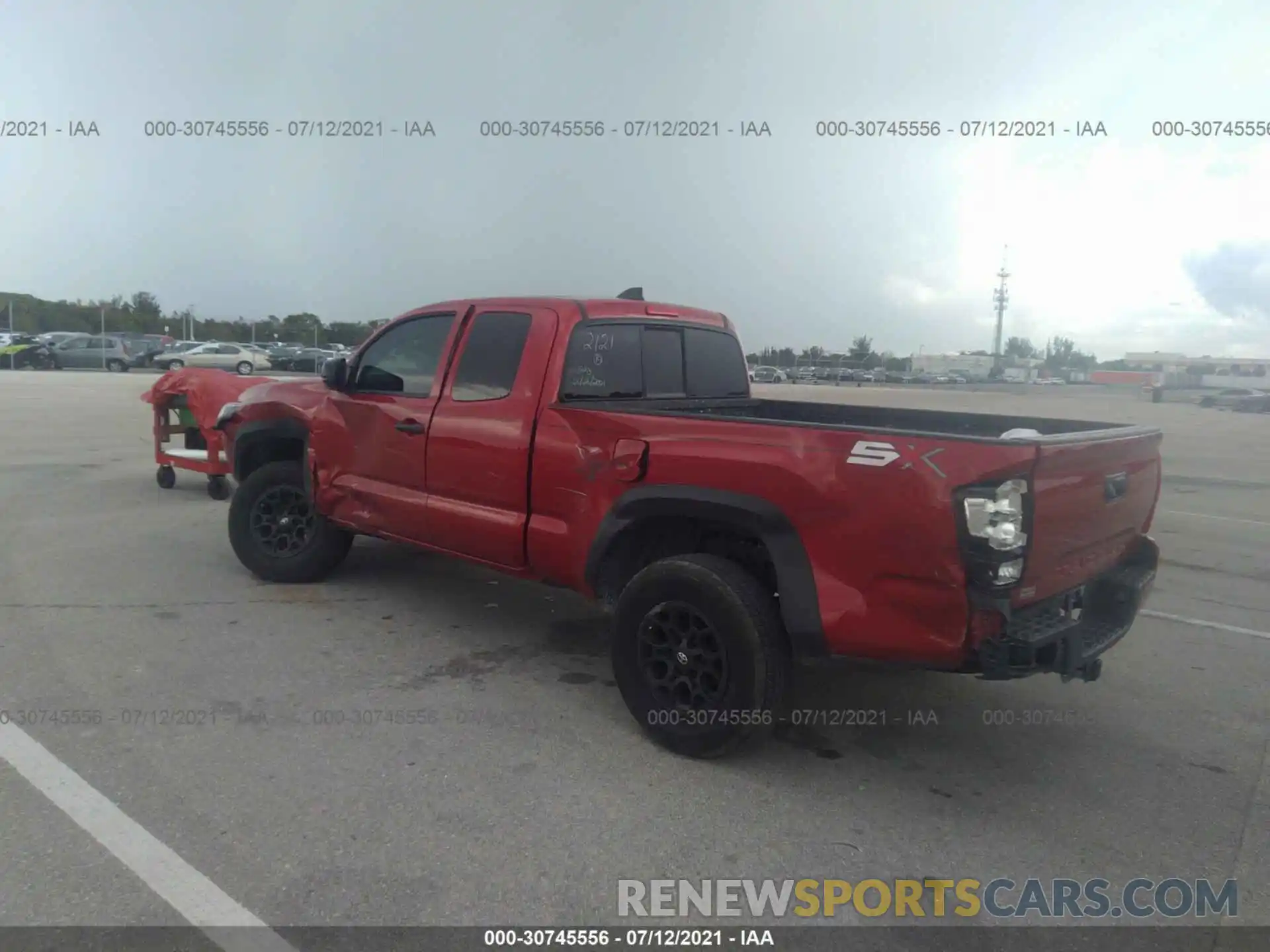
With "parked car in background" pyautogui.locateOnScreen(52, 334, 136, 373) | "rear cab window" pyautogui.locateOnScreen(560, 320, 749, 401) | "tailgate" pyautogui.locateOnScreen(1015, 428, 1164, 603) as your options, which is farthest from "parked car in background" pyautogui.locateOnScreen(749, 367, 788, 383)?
"tailgate" pyautogui.locateOnScreen(1015, 428, 1164, 603)

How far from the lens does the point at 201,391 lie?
31.5ft

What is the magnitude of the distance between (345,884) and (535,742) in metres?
1.22

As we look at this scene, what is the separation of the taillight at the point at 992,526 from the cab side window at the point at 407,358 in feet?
10.4

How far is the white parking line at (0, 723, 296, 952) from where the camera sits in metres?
2.82

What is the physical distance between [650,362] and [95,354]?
42607mm

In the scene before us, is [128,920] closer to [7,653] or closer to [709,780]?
[709,780]

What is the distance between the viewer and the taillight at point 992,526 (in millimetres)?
3279

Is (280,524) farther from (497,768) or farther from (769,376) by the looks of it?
(769,376)

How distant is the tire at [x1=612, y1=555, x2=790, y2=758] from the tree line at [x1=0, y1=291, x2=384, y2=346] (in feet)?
175

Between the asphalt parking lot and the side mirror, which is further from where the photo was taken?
the side mirror

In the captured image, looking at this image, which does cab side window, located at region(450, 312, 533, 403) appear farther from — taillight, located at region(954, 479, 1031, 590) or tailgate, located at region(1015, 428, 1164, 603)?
tailgate, located at region(1015, 428, 1164, 603)

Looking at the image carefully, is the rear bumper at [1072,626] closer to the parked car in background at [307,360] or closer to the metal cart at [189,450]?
the metal cart at [189,450]

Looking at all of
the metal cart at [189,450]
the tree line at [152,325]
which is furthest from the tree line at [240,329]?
the metal cart at [189,450]

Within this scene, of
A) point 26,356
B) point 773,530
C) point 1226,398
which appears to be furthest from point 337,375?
A: point 1226,398
